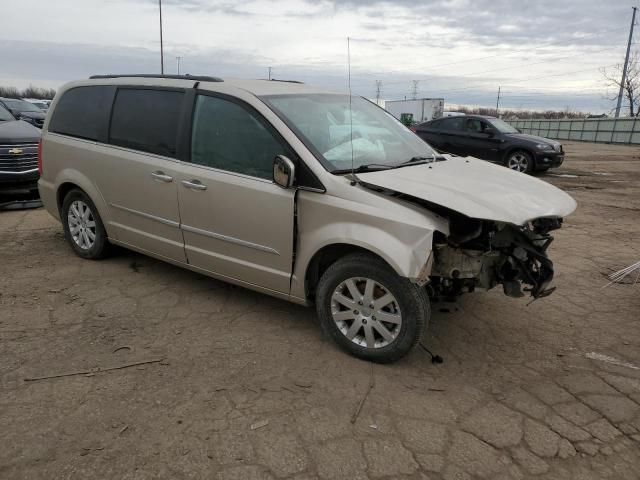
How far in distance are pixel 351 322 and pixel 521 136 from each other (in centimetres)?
1115

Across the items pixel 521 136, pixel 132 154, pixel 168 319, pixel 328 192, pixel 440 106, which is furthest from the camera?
pixel 440 106

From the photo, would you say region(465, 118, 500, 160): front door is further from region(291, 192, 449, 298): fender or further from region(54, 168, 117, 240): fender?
region(291, 192, 449, 298): fender

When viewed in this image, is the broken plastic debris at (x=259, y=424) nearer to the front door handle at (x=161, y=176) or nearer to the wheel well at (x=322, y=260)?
the wheel well at (x=322, y=260)

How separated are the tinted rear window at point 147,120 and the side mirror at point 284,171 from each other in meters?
1.17

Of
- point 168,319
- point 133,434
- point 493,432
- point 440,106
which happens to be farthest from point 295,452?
point 440,106

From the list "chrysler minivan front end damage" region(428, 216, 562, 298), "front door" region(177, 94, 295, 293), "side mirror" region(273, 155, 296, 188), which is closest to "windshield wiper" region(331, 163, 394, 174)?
"side mirror" region(273, 155, 296, 188)

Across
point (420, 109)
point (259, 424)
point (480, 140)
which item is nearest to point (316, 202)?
point (259, 424)

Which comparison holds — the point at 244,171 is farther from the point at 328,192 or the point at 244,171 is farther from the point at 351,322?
the point at 351,322

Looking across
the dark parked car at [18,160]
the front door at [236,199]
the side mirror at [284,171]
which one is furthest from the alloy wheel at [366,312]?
the dark parked car at [18,160]

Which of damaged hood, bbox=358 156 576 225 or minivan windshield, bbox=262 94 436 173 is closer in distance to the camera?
damaged hood, bbox=358 156 576 225

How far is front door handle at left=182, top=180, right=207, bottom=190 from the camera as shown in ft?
12.4

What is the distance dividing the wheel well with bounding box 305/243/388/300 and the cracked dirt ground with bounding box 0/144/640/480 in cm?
40

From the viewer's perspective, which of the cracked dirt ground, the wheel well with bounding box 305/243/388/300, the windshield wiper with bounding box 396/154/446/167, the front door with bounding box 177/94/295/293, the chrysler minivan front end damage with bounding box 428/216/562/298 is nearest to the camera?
the cracked dirt ground

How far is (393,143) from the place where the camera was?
13.4 ft
